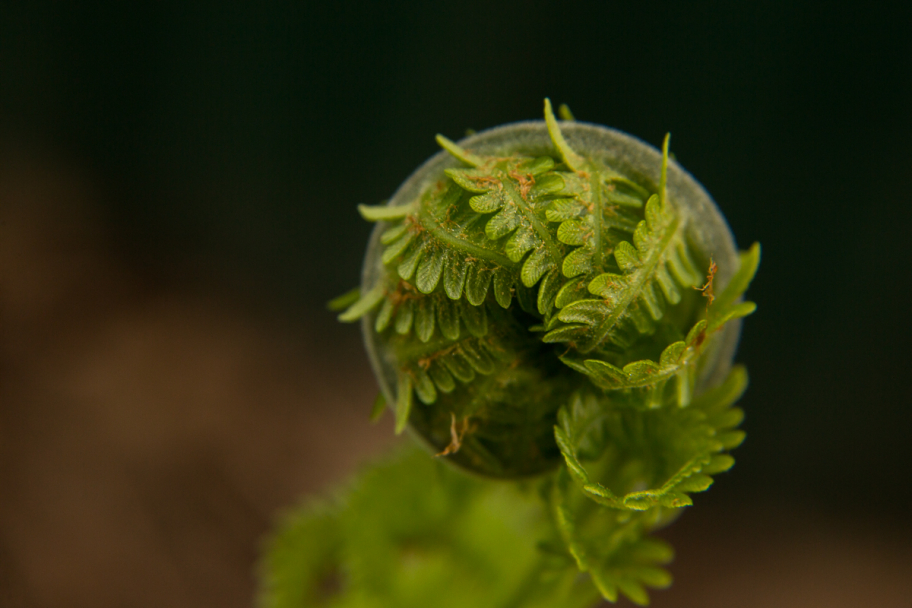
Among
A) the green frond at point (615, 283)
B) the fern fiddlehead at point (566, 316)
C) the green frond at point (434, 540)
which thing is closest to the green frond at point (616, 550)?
the fern fiddlehead at point (566, 316)

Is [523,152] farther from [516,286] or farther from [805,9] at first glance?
[805,9]

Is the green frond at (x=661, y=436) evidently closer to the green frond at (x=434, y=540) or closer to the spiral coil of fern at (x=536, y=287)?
the spiral coil of fern at (x=536, y=287)

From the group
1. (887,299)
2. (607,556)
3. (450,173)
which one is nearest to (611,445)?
(607,556)

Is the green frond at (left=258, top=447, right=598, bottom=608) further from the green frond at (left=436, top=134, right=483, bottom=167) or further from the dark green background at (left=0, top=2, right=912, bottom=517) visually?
the dark green background at (left=0, top=2, right=912, bottom=517)

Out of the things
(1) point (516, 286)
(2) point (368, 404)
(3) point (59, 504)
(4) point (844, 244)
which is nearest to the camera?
(1) point (516, 286)

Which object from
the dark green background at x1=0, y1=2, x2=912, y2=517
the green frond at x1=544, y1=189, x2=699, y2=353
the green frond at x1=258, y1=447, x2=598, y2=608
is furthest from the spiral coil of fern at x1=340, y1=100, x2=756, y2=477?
the dark green background at x1=0, y1=2, x2=912, y2=517

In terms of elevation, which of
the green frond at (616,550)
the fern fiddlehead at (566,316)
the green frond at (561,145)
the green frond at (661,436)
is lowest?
the green frond at (616,550)

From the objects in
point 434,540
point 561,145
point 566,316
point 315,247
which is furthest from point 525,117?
point 566,316
